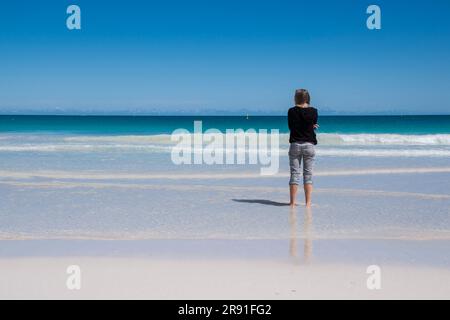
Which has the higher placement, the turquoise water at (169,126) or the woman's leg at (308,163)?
the turquoise water at (169,126)

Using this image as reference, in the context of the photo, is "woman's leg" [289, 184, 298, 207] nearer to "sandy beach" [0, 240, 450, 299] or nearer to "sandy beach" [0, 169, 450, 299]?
"sandy beach" [0, 169, 450, 299]

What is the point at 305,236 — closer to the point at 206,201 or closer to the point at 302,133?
the point at 302,133

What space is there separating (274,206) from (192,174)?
464 centimetres

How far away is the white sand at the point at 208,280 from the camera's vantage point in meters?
4.04

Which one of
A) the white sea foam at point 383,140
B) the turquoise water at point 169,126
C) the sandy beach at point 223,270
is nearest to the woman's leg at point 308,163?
the sandy beach at point 223,270

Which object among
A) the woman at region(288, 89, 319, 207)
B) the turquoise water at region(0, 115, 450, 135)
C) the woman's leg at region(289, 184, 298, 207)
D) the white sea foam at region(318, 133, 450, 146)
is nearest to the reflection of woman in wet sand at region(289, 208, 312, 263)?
the woman's leg at region(289, 184, 298, 207)

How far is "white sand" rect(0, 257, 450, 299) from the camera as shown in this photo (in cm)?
404

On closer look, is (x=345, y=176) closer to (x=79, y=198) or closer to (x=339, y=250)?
(x=79, y=198)

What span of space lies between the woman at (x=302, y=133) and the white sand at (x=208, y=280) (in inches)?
117

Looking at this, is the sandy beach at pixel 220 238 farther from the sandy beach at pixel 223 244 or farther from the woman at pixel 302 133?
the woman at pixel 302 133

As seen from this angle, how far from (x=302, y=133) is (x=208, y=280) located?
3.67 m
